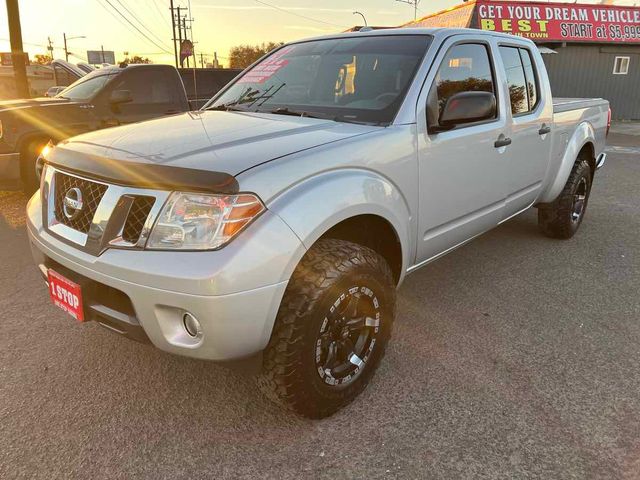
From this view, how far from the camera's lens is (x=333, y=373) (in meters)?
2.29

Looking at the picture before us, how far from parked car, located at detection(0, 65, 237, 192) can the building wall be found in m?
18.8

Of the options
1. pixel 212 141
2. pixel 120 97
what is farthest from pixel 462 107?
pixel 120 97

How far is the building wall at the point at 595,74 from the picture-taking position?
2144 cm

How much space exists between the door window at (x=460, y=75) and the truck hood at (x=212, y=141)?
55 cm

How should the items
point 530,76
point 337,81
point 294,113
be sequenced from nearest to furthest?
1. point 294,113
2. point 337,81
3. point 530,76

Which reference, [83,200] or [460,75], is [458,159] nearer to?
[460,75]

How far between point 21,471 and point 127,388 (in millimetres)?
605

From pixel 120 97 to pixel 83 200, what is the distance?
15.9ft

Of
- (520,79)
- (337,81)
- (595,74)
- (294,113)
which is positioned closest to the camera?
(294,113)

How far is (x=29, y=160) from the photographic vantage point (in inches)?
240

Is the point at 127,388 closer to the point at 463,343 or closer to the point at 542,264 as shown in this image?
the point at 463,343

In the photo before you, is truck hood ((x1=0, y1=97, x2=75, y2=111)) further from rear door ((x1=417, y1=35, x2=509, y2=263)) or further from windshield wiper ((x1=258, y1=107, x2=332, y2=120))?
rear door ((x1=417, y1=35, x2=509, y2=263))

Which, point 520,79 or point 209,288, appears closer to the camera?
point 209,288

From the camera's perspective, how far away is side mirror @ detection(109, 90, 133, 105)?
6.49 meters
